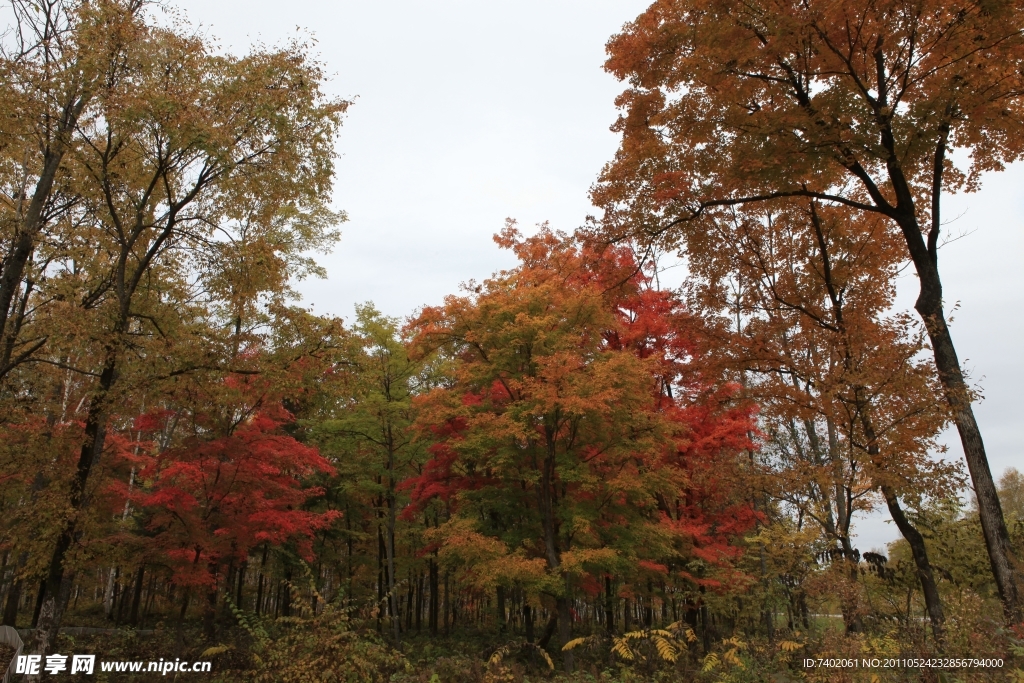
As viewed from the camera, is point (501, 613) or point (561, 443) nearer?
point (561, 443)

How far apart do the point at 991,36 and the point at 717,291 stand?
5298 millimetres

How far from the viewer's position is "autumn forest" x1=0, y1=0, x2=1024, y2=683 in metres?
7.05

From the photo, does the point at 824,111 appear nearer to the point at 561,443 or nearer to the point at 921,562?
the point at 921,562

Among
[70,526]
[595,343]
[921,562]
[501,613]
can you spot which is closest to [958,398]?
[921,562]

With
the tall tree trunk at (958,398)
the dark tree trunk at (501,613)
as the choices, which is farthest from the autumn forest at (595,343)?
the dark tree trunk at (501,613)

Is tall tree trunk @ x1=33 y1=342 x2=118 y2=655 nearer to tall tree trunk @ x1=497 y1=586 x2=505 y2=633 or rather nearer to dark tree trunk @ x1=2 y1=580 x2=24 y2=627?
dark tree trunk @ x1=2 y1=580 x2=24 y2=627

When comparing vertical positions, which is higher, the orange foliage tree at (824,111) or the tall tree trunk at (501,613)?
the orange foliage tree at (824,111)

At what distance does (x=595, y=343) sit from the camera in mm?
14500

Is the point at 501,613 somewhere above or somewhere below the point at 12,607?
below

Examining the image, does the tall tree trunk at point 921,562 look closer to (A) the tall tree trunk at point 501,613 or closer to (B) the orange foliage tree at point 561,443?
Answer: (B) the orange foliage tree at point 561,443

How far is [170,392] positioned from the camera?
8.88 m

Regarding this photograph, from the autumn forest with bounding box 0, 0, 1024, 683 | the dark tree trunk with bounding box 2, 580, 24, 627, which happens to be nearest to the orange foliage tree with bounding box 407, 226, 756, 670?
the autumn forest with bounding box 0, 0, 1024, 683

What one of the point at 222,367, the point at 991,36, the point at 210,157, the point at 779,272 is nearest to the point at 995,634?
the point at 991,36

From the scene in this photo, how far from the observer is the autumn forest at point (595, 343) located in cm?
705
